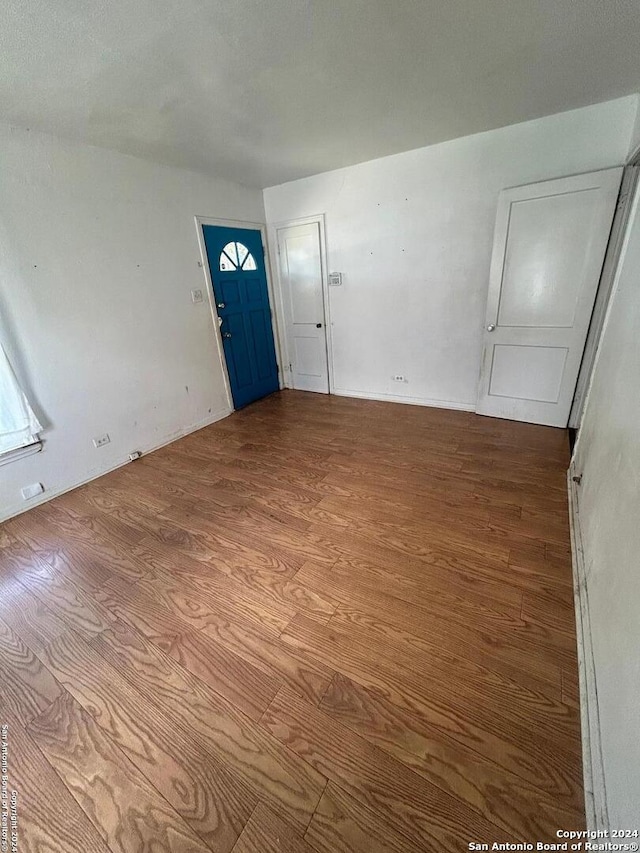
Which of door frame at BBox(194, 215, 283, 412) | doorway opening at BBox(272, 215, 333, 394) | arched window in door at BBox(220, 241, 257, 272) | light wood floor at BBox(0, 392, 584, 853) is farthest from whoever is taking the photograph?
doorway opening at BBox(272, 215, 333, 394)

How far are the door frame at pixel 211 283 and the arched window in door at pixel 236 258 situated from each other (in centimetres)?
21

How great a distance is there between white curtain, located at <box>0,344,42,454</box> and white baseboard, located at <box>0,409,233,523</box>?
0.45m

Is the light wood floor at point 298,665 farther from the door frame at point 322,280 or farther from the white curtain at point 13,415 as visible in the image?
the door frame at point 322,280

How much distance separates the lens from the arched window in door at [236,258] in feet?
12.6

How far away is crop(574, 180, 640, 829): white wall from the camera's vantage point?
0.88 m

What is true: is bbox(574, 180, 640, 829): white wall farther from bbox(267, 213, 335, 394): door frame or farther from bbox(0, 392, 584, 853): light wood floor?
bbox(267, 213, 335, 394): door frame

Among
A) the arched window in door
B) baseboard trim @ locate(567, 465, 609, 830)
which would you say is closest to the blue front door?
the arched window in door

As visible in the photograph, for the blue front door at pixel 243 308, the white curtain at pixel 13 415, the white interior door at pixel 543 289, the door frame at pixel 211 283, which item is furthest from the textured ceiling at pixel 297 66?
the white curtain at pixel 13 415

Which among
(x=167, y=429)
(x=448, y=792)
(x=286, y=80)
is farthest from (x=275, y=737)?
(x=286, y=80)

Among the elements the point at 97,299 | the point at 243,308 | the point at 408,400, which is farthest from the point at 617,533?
the point at 243,308

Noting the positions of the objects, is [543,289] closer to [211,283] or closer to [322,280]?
[322,280]

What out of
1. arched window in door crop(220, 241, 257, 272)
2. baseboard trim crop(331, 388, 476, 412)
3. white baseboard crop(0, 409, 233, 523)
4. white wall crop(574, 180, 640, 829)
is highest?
arched window in door crop(220, 241, 257, 272)

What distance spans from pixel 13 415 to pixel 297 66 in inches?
112

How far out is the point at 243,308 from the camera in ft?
13.7
